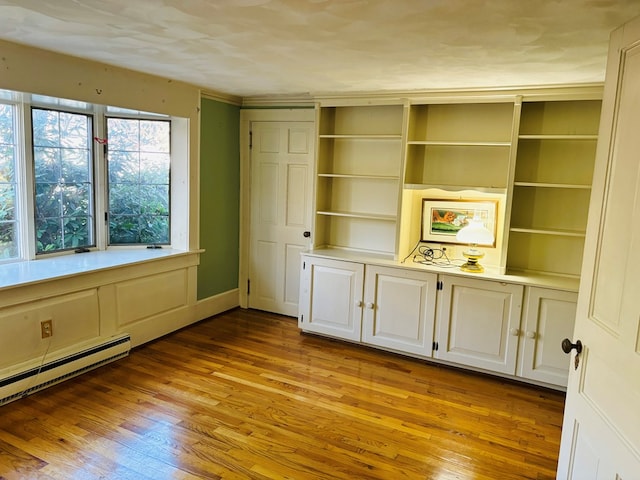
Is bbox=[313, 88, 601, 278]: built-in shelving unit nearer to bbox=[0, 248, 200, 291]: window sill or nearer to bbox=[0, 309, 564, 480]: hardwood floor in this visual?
bbox=[0, 309, 564, 480]: hardwood floor

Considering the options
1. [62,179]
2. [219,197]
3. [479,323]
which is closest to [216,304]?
[219,197]

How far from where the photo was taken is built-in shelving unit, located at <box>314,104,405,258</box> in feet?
13.9

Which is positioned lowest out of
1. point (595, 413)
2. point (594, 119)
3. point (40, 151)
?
point (595, 413)

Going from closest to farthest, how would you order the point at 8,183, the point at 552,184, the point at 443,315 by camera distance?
the point at 8,183 < the point at 552,184 < the point at 443,315

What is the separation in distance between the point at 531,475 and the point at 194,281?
3.18 metres

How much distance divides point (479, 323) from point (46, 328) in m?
3.10

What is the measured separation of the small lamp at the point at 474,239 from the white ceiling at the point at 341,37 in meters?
1.09

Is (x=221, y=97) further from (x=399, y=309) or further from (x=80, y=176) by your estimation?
(x=399, y=309)

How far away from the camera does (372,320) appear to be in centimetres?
404

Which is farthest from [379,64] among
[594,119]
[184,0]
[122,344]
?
[122,344]

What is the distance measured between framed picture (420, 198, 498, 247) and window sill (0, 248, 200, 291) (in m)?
2.19

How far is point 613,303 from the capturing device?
154 centimetres

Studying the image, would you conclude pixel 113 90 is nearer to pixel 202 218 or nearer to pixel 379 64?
pixel 202 218

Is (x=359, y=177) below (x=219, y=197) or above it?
above
